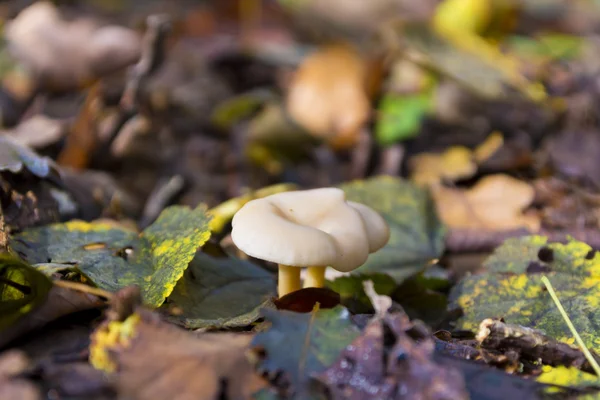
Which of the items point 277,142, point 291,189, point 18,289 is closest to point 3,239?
Result: point 18,289

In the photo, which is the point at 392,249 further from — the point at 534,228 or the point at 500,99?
the point at 500,99

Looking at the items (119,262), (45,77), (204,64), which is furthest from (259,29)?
(119,262)

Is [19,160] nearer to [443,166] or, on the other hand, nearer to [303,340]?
[303,340]

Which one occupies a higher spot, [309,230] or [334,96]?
[309,230]

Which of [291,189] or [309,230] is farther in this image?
[291,189]

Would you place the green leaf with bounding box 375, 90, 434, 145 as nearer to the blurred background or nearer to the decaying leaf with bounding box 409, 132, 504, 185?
the blurred background
